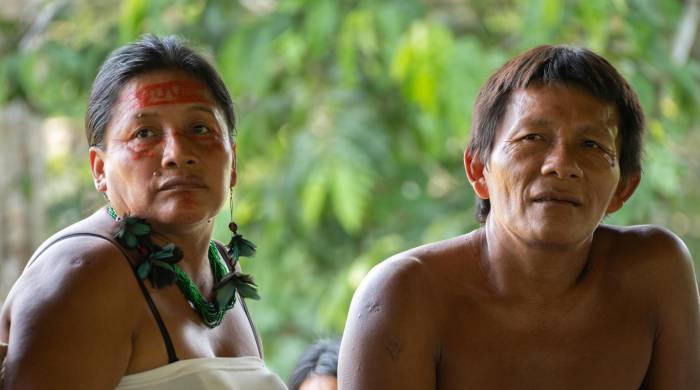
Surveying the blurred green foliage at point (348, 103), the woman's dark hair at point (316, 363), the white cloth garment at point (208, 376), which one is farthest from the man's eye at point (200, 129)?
the blurred green foliage at point (348, 103)

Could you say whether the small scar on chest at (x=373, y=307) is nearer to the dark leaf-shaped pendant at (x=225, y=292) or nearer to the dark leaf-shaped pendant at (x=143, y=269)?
the dark leaf-shaped pendant at (x=225, y=292)

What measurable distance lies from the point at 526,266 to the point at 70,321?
2.59ft

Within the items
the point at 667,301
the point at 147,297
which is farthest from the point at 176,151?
the point at 667,301

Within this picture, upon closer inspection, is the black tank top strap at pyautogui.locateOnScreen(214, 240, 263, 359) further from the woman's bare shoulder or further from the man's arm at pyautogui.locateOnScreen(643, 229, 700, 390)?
the man's arm at pyautogui.locateOnScreen(643, 229, 700, 390)

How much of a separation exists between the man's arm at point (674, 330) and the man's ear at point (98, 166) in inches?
39.1

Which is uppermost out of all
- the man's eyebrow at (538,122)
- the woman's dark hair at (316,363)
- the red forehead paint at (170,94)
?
the red forehead paint at (170,94)

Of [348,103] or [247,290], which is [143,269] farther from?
[348,103]

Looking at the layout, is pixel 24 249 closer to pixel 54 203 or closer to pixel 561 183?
pixel 54 203

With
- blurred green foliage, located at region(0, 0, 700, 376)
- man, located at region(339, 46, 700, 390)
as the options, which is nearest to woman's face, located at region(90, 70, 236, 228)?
man, located at region(339, 46, 700, 390)

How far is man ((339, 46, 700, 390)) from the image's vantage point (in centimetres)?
169

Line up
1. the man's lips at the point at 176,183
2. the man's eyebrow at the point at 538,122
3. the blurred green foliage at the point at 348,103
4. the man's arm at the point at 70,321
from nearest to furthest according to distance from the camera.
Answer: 1. the man's arm at the point at 70,321
2. the man's lips at the point at 176,183
3. the man's eyebrow at the point at 538,122
4. the blurred green foliage at the point at 348,103

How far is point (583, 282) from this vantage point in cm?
185

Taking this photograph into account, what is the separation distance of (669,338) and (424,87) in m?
1.83

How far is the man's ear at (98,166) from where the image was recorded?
1663 mm
